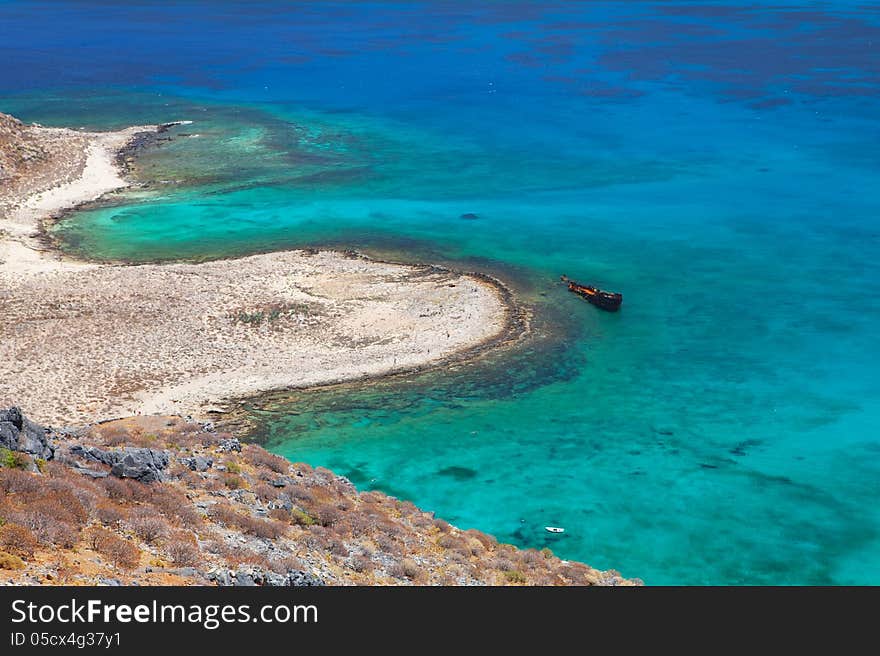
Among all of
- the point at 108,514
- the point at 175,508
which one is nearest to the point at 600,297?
the point at 175,508

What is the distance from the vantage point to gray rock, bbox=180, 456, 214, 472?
30.3 metres

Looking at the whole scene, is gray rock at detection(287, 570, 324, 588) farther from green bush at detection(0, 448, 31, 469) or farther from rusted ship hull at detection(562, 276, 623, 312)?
rusted ship hull at detection(562, 276, 623, 312)

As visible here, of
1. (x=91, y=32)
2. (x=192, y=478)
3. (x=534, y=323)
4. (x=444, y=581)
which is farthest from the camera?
(x=91, y=32)

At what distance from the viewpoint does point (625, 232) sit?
7362cm

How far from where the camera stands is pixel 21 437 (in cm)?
2555

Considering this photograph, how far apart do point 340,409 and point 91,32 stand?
182 m

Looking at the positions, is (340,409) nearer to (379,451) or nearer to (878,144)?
(379,451)

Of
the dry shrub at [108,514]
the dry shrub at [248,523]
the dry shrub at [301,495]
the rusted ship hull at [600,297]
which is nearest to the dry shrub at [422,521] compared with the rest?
the dry shrub at [301,495]

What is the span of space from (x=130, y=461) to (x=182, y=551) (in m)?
5.58

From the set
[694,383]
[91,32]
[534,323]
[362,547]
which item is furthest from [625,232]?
[91,32]

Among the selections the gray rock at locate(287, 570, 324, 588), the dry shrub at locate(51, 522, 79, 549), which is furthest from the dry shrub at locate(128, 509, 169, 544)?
the gray rock at locate(287, 570, 324, 588)

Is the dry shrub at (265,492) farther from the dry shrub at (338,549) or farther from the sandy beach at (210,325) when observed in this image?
the sandy beach at (210,325)

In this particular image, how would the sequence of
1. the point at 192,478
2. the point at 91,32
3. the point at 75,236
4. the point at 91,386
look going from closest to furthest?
the point at 192,478, the point at 91,386, the point at 75,236, the point at 91,32

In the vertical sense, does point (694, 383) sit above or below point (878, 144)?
below
